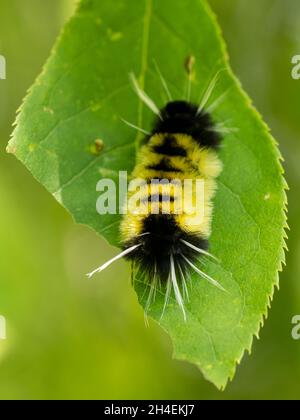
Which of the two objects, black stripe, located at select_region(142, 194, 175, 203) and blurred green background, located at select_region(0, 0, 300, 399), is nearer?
black stripe, located at select_region(142, 194, 175, 203)

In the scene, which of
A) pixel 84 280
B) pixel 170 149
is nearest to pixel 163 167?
pixel 170 149

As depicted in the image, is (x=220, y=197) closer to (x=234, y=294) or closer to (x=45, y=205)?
(x=234, y=294)

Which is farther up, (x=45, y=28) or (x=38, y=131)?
(x=45, y=28)

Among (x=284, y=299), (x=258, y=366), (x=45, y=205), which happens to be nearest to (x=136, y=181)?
(x=45, y=205)

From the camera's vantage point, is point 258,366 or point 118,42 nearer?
point 118,42

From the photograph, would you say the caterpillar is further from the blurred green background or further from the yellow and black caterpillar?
the blurred green background

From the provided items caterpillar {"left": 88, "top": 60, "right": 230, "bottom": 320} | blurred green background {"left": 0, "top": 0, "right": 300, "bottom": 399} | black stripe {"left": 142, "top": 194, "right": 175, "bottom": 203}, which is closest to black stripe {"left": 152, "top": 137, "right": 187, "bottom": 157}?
caterpillar {"left": 88, "top": 60, "right": 230, "bottom": 320}
